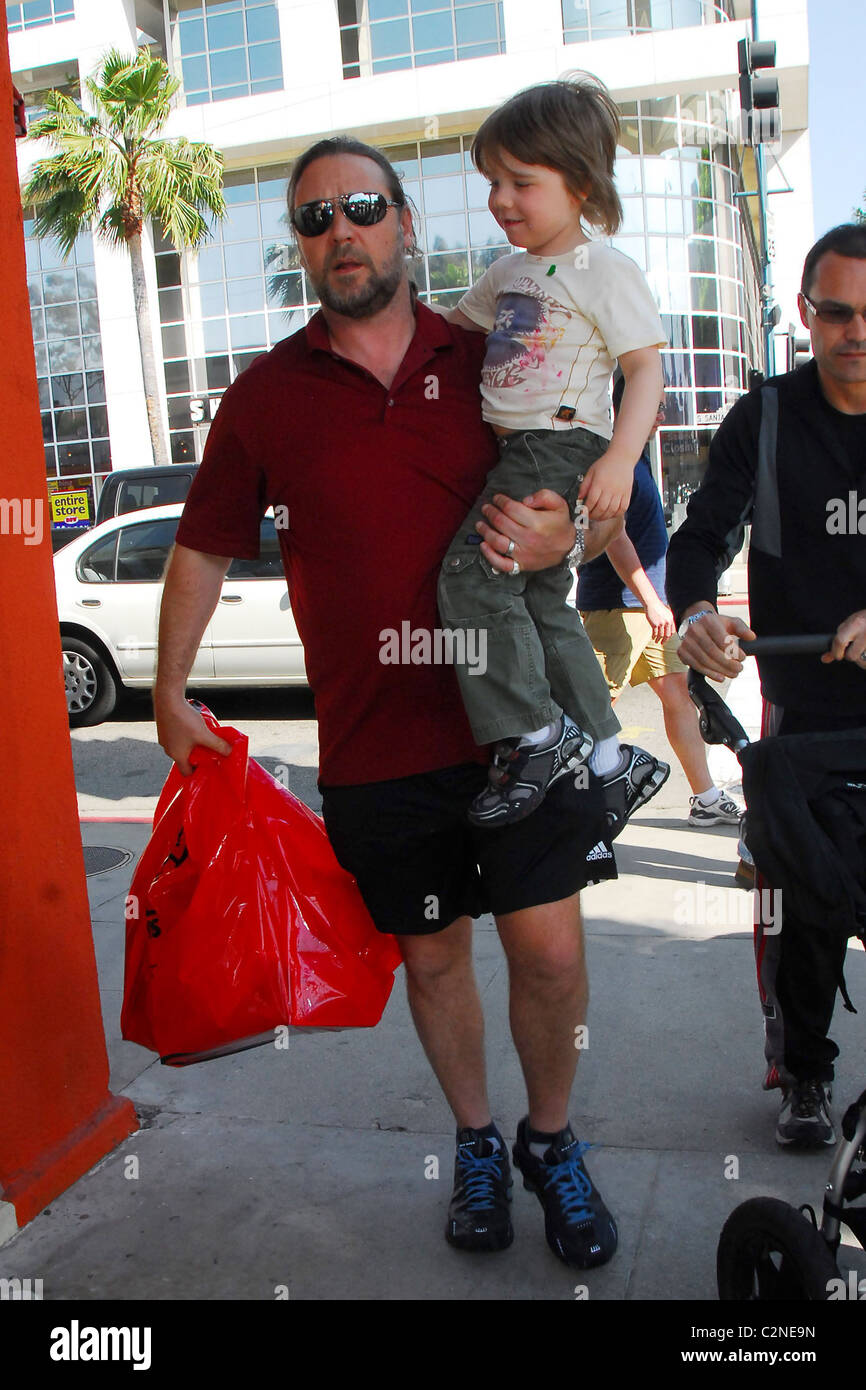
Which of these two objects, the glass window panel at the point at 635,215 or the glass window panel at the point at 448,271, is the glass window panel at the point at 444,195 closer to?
the glass window panel at the point at 448,271

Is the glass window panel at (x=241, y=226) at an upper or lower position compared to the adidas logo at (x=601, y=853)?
upper

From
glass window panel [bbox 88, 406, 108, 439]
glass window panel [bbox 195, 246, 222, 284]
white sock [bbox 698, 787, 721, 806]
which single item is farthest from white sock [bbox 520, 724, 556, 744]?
glass window panel [bbox 88, 406, 108, 439]

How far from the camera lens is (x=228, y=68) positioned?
28328mm

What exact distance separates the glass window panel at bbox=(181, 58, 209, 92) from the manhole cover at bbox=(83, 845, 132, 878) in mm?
27556

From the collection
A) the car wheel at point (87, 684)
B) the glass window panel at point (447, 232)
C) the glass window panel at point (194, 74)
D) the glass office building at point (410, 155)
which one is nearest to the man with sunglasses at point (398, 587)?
the car wheel at point (87, 684)

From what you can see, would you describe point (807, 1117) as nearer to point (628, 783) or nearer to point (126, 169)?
point (628, 783)

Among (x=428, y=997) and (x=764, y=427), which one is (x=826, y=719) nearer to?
(x=764, y=427)

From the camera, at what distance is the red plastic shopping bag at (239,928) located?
8.21ft

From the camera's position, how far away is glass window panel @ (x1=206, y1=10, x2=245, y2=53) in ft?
92.0

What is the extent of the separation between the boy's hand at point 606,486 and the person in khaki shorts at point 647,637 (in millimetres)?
2786

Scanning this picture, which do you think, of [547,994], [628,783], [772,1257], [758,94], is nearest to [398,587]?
[628,783]

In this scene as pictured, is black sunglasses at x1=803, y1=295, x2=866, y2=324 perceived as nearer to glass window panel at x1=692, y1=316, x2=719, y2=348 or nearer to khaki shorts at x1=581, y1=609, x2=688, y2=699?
khaki shorts at x1=581, y1=609, x2=688, y2=699
